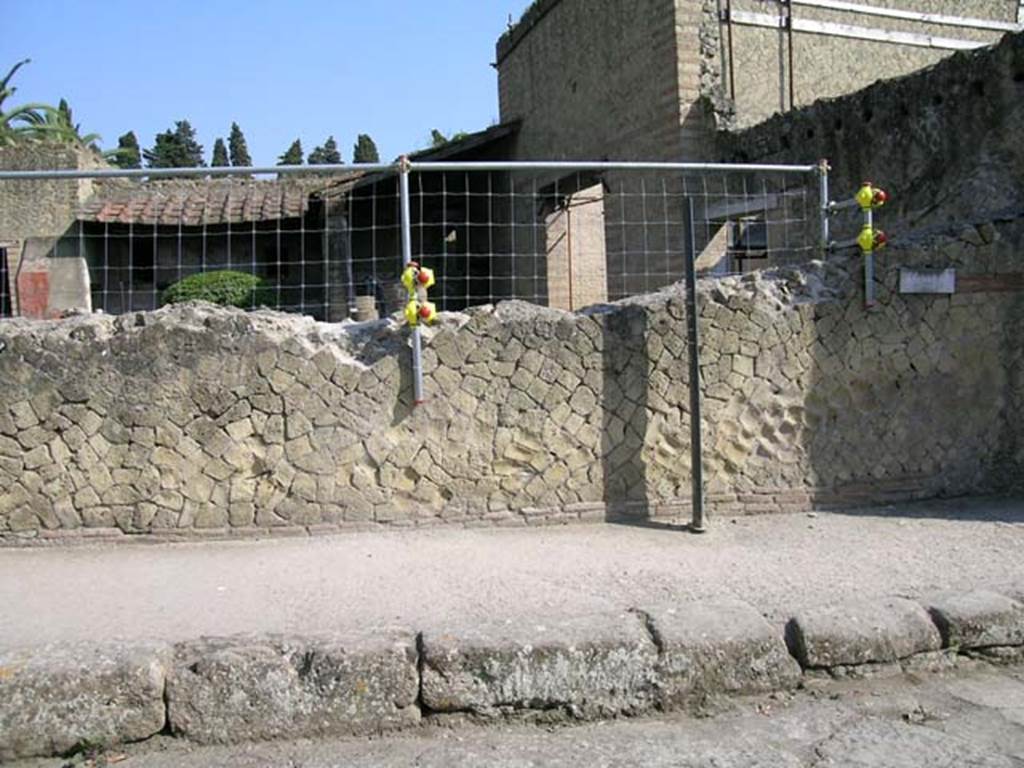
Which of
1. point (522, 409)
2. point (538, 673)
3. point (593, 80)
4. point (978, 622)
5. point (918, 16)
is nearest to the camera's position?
point (538, 673)

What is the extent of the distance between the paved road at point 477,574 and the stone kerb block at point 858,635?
267 millimetres

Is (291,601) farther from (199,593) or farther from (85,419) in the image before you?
(85,419)

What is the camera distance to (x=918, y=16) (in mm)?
14258

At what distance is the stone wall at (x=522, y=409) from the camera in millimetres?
5566

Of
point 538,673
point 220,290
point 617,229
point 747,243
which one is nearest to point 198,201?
point 220,290

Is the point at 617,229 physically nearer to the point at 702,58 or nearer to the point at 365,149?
the point at 702,58

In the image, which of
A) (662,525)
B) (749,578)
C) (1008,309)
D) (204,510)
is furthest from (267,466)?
(1008,309)

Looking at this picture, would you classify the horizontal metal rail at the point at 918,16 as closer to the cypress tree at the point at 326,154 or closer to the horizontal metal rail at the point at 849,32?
the horizontal metal rail at the point at 849,32

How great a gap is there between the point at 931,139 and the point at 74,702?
8735 mm

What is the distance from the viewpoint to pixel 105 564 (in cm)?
523

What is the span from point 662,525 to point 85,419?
12.6 ft

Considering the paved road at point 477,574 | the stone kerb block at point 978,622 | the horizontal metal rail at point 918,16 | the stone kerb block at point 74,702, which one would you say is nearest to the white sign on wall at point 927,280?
the paved road at point 477,574

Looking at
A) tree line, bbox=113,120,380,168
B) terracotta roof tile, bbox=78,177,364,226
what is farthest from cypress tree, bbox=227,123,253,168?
terracotta roof tile, bbox=78,177,364,226

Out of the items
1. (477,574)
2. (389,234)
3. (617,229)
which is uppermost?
(389,234)
